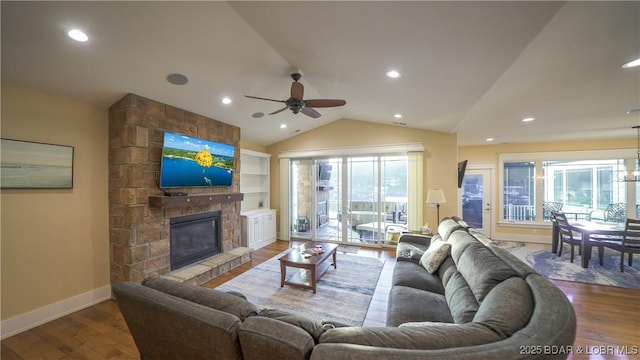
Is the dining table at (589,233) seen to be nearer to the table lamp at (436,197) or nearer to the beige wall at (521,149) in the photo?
the beige wall at (521,149)

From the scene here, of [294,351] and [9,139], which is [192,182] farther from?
[294,351]

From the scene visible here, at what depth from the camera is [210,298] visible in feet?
4.78

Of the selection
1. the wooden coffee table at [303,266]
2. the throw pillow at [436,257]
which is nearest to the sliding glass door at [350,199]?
the wooden coffee table at [303,266]

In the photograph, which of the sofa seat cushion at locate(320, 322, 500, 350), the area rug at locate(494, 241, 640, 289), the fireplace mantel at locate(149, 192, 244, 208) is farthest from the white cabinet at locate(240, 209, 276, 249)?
the area rug at locate(494, 241, 640, 289)

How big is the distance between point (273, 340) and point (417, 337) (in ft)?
2.12

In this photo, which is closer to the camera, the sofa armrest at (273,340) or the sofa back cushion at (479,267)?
the sofa armrest at (273,340)

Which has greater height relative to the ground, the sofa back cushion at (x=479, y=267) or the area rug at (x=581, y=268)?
the sofa back cushion at (x=479, y=267)

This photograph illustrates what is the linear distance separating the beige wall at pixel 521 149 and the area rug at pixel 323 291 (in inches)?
164

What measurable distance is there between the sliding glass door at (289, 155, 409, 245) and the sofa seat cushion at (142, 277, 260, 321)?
15.1ft

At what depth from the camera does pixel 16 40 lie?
2.06 m

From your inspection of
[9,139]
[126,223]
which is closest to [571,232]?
[126,223]

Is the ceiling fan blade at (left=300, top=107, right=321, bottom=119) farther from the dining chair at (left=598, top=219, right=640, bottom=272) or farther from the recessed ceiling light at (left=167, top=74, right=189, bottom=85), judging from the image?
the dining chair at (left=598, top=219, right=640, bottom=272)

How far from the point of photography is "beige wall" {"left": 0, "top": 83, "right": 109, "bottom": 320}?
251 cm

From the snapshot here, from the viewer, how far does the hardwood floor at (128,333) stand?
221cm
